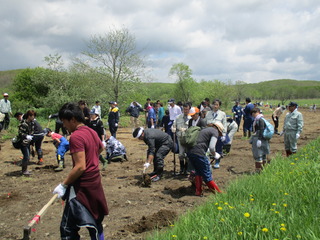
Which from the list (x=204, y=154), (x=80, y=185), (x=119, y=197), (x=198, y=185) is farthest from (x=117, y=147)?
(x=80, y=185)

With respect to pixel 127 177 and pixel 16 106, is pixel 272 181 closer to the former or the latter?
pixel 127 177

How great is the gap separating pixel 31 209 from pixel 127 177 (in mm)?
2766

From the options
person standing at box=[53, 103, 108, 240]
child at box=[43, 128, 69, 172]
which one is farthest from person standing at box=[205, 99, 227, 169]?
person standing at box=[53, 103, 108, 240]

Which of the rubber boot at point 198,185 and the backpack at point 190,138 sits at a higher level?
the backpack at point 190,138

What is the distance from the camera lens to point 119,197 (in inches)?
241

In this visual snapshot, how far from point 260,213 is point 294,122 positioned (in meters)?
5.49

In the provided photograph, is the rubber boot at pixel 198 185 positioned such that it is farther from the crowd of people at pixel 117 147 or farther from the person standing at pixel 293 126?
the person standing at pixel 293 126

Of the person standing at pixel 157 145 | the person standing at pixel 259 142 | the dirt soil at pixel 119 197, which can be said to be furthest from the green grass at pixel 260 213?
the person standing at pixel 157 145

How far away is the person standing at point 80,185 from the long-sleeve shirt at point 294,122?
682 centimetres

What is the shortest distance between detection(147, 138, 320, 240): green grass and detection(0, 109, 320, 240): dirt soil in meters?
0.75

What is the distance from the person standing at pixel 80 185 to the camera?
3.04 metres

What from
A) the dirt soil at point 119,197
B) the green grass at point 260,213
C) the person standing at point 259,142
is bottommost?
the dirt soil at point 119,197

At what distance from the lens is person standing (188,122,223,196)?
5.79m

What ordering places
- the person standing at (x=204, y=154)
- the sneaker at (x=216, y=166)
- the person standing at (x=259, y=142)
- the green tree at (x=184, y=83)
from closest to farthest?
the person standing at (x=204, y=154) → the person standing at (x=259, y=142) → the sneaker at (x=216, y=166) → the green tree at (x=184, y=83)
